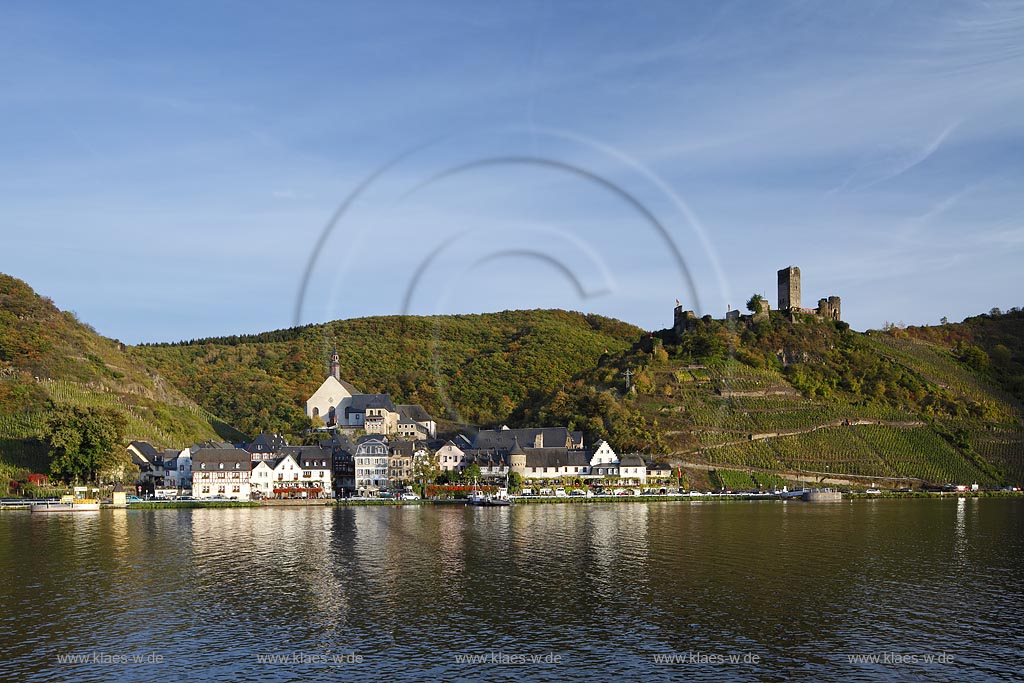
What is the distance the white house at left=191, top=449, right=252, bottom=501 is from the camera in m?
108

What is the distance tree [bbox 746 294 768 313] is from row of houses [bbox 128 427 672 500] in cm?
5834

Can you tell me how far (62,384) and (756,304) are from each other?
12380 cm

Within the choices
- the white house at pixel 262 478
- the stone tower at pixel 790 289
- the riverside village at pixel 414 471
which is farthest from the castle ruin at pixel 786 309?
the white house at pixel 262 478

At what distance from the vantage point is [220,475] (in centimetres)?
→ 10919

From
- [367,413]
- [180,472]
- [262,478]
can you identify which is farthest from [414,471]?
[367,413]

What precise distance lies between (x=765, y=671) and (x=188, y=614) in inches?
974

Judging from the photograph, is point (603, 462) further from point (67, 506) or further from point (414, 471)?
point (67, 506)

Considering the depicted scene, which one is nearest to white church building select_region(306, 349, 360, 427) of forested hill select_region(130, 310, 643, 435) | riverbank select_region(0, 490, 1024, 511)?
forested hill select_region(130, 310, 643, 435)

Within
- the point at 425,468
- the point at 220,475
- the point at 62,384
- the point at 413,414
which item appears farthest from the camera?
the point at 413,414

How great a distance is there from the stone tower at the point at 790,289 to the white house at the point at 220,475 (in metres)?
110

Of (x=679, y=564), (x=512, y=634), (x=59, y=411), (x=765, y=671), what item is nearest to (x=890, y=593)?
(x=679, y=564)

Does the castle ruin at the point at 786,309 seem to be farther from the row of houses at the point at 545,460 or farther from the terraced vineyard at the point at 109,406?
the terraced vineyard at the point at 109,406

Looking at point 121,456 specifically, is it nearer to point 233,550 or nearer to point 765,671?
point 233,550

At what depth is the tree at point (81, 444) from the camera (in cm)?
10081
